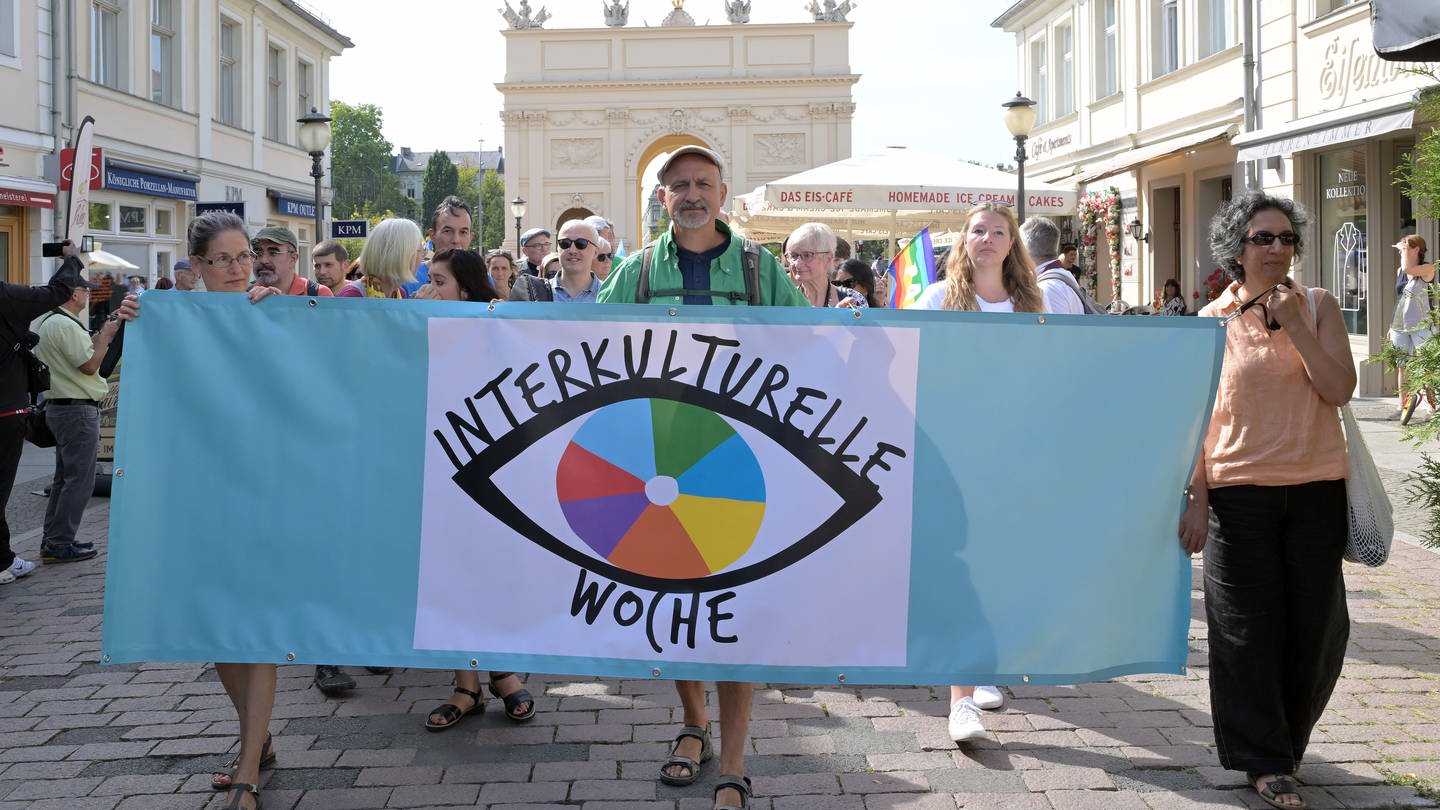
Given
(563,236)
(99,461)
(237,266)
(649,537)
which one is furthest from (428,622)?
(99,461)

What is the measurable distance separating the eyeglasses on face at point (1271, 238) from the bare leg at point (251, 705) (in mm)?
3320

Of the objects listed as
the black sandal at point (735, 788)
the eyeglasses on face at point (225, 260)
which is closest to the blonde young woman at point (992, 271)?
the black sandal at point (735, 788)

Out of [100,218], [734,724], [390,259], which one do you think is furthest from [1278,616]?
[100,218]

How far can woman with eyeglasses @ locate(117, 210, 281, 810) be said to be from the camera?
4.10m

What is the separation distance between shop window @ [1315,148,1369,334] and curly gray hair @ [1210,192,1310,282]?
13.8m

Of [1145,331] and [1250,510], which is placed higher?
[1145,331]

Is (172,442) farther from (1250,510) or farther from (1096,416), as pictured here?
(1250,510)

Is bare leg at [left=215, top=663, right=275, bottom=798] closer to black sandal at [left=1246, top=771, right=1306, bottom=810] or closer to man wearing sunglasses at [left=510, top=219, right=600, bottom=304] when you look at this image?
black sandal at [left=1246, top=771, right=1306, bottom=810]

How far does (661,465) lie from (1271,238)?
79.5 inches

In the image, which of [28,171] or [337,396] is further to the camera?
[28,171]

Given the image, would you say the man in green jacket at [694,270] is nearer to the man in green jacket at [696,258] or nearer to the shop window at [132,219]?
the man in green jacket at [696,258]

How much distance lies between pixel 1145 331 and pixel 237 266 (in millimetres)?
2968

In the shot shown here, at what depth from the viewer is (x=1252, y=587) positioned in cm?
418

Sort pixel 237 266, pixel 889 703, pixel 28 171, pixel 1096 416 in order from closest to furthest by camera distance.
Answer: pixel 1096 416
pixel 237 266
pixel 889 703
pixel 28 171
